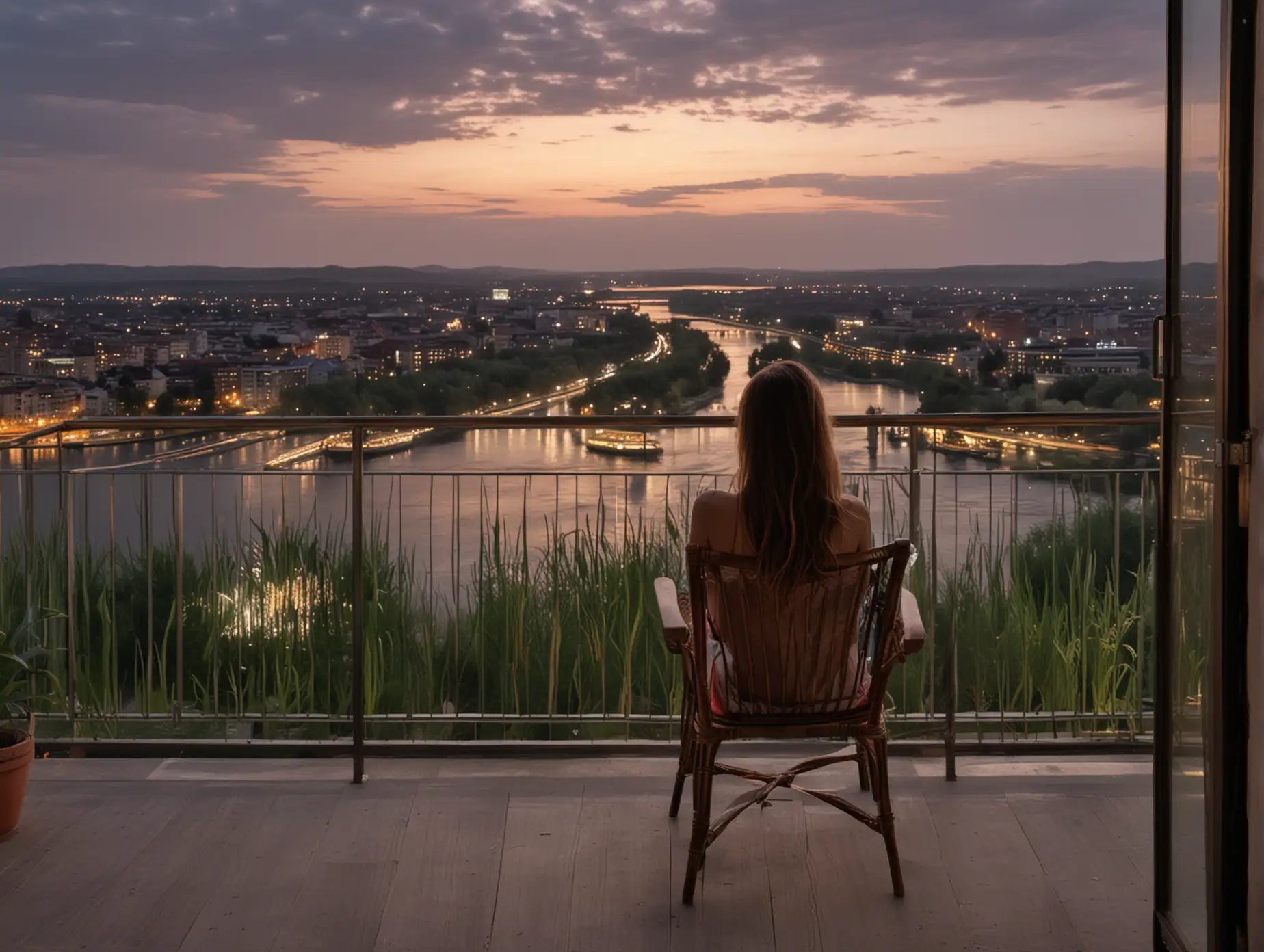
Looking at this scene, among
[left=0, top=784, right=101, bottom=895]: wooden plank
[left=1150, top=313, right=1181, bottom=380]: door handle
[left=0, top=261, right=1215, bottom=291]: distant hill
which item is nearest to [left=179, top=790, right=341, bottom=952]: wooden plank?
[left=0, top=784, right=101, bottom=895]: wooden plank

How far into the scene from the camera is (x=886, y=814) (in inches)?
105

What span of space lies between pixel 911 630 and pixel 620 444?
6.71ft

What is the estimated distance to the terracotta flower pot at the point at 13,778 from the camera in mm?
2988

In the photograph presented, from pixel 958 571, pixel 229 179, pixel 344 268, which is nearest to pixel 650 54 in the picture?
pixel 344 268

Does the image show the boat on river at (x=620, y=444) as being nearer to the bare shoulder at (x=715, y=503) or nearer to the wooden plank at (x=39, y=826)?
the bare shoulder at (x=715, y=503)

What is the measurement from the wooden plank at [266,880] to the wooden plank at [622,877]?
660mm

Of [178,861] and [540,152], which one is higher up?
[540,152]

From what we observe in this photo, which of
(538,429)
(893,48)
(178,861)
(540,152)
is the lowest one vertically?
(178,861)

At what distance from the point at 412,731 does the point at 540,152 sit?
931 centimetres

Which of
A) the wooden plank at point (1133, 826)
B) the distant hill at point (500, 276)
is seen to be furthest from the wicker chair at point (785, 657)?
the distant hill at point (500, 276)

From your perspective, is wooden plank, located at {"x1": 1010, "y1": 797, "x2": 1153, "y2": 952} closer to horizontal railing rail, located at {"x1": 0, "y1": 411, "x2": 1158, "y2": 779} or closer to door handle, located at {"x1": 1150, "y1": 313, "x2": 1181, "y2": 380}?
horizontal railing rail, located at {"x1": 0, "y1": 411, "x2": 1158, "y2": 779}

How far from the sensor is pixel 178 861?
2.88 meters

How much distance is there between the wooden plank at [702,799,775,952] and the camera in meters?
2.50

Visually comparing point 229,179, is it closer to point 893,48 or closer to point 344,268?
point 344,268
